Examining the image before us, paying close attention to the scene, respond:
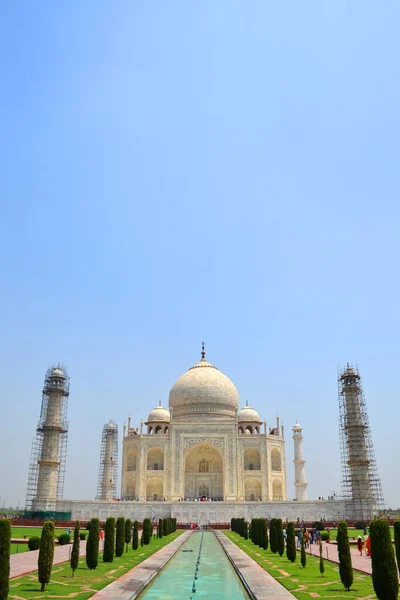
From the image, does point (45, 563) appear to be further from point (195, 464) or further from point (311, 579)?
point (195, 464)

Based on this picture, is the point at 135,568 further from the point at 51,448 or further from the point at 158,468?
the point at 158,468

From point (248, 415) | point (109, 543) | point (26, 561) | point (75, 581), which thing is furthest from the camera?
point (248, 415)

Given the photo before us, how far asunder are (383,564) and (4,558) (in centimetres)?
589

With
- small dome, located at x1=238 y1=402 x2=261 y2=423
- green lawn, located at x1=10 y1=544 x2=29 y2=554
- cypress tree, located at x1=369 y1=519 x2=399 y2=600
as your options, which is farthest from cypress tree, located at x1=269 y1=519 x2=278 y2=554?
small dome, located at x1=238 y1=402 x2=261 y2=423

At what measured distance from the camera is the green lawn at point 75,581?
Result: 9852mm

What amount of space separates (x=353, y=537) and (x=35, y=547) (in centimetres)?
1298

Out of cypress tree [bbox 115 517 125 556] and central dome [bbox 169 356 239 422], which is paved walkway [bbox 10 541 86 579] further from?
central dome [bbox 169 356 239 422]

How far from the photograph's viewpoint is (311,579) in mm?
11844

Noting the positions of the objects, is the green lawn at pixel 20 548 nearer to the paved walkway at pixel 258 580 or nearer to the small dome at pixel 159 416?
the paved walkway at pixel 258 580

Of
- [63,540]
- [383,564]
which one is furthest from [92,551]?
[63,540]

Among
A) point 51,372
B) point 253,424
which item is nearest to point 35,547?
point 51,372

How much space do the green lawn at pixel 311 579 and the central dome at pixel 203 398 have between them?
77.9 ft

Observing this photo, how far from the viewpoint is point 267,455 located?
37125mm

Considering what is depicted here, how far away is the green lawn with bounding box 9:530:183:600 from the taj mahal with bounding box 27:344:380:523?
16962 mm
